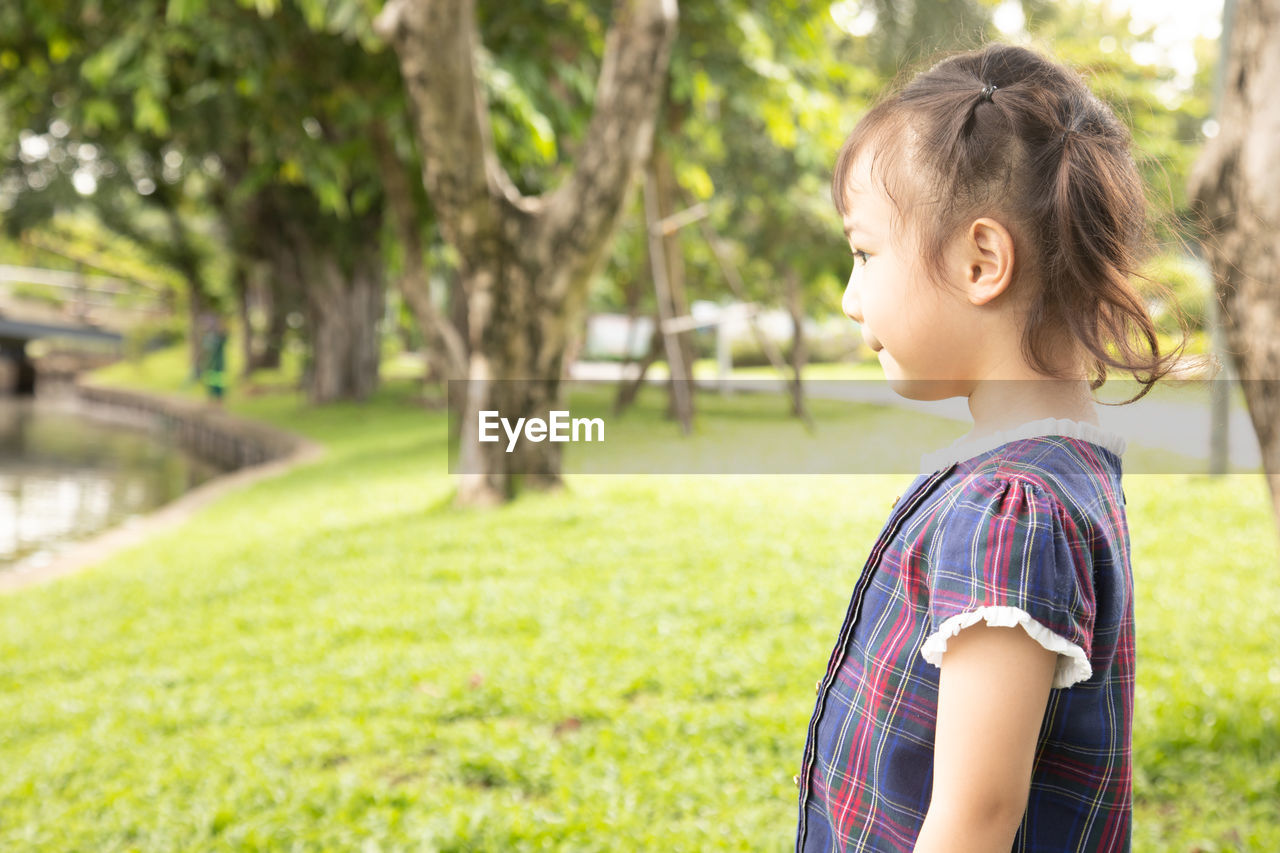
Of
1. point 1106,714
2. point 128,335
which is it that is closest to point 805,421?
point 1106,714

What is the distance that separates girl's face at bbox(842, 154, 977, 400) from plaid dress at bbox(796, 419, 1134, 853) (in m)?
0.08

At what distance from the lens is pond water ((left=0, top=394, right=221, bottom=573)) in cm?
856

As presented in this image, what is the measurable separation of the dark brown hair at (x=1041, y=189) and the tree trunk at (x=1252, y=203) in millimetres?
1203

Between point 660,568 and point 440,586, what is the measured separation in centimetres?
103

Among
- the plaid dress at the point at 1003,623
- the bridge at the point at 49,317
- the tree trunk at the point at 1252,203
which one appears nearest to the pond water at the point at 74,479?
the tree trunk at the point at 1252,203

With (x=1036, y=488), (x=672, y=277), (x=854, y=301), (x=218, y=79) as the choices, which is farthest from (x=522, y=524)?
(x=1036, y=488)

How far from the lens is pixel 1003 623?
820 mm

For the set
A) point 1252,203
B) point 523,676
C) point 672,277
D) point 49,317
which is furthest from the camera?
point 49,317

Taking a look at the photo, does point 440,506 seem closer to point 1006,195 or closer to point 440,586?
point 440,586

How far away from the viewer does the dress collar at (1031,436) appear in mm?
932

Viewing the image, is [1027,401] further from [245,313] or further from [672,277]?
[245,313]

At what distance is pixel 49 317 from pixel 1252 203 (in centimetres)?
2977

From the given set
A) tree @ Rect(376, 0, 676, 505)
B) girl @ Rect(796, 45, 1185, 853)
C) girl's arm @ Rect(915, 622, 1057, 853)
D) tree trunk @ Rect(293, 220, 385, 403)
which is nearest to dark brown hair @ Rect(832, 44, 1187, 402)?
girl @ Rect(796, 45, 1185, 853)

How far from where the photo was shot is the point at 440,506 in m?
6.66
